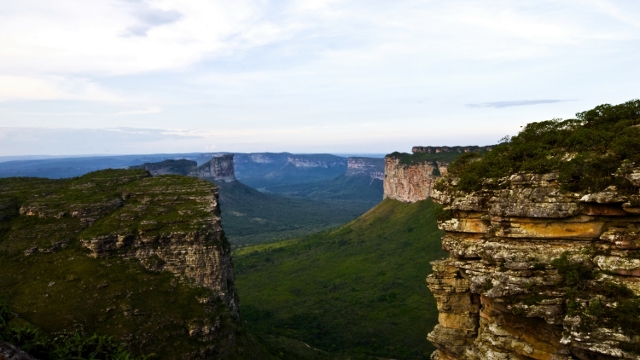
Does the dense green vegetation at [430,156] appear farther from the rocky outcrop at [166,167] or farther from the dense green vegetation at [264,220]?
the rocky outcrop at [166,167]

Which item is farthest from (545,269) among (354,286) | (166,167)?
(166,167)

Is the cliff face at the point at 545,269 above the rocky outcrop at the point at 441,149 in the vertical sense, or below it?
below

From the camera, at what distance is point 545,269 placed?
16.5 metres

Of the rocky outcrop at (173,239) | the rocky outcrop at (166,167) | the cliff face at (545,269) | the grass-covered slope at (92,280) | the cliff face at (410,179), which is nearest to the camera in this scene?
the cliff face at (545,269)

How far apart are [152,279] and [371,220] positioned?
9053 centimetres

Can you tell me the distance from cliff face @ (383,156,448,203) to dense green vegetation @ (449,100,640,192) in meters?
86.3

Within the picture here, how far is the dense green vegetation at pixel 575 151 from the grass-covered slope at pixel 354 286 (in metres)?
39.2

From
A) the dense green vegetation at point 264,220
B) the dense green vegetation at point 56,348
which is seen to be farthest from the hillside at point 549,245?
the dense green vegetation at point 264,220

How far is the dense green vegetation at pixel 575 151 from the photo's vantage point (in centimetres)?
1603

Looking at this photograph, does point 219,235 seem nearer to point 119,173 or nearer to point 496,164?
point 119,173


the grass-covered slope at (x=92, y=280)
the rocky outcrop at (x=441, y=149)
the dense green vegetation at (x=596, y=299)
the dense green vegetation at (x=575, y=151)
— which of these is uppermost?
the rocky outcrop at (x=441, y=149)

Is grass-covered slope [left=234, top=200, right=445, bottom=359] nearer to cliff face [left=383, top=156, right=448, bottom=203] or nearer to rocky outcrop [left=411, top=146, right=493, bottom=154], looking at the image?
cliff face [left=383, top=156, right=448, bottom=203]

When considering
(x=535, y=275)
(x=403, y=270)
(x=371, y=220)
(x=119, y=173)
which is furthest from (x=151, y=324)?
(x=371, y=220)

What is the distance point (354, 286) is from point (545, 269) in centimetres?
6630
